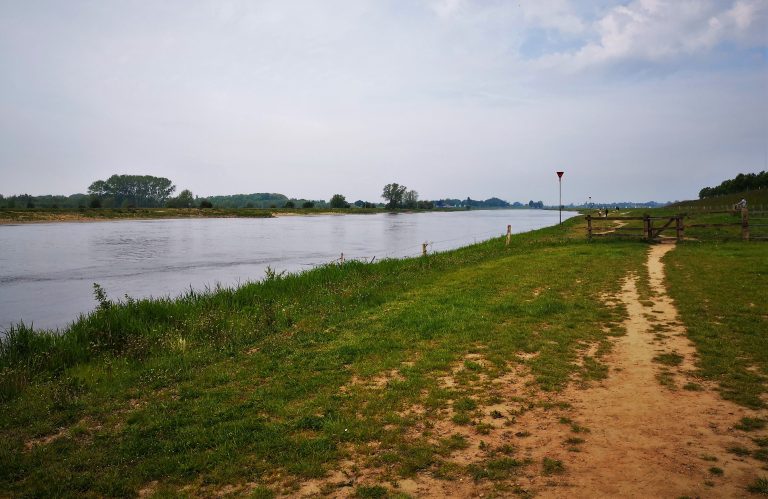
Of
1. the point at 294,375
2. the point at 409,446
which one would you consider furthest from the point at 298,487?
the point at 294,375

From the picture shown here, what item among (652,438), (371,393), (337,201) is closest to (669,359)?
(652,438)

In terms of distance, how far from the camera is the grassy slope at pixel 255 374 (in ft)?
15.9

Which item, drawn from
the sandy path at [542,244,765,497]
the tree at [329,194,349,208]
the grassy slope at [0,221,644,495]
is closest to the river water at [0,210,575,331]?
the grassy slope at [0,221,644,495]

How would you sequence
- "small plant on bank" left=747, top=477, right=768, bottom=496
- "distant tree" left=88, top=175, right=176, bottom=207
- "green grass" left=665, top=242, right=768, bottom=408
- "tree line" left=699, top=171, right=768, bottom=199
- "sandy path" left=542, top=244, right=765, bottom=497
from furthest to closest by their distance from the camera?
"distant tree" left=88, top=175, right=176, bottom=207 < "tree line" left=699, top=171, right=768, bottom=199 < "green grass" left=665, top=242, right=768, bottom=408 < "sandy path" left=542, top=244, right=765, bottom=497 < "small plant on bank" left=747, top=477, right=768, bottom=496

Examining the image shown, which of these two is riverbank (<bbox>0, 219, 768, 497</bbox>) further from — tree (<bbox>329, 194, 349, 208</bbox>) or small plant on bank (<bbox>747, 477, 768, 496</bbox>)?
tree (<bbox>329, 194, 349, 208</bbox>)

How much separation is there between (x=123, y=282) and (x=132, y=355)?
14555 mm

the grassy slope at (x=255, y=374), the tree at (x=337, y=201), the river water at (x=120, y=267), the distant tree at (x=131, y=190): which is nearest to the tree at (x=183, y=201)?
the distant tree at (x=131, y=190)

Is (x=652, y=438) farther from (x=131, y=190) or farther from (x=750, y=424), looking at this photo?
(x=131, y=190)

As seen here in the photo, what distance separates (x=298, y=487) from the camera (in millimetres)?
4285

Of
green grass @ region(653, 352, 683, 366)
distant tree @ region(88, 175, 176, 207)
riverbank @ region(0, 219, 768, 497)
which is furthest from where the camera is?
distant tree @ region(88, 175, 176, 207)

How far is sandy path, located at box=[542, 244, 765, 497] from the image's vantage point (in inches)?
160

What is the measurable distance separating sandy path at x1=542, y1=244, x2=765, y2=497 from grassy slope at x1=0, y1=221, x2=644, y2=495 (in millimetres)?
817

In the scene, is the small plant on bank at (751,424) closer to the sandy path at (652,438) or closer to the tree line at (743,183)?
the sandy path at (652,438)

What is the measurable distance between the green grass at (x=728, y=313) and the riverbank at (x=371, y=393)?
6 centimetres
